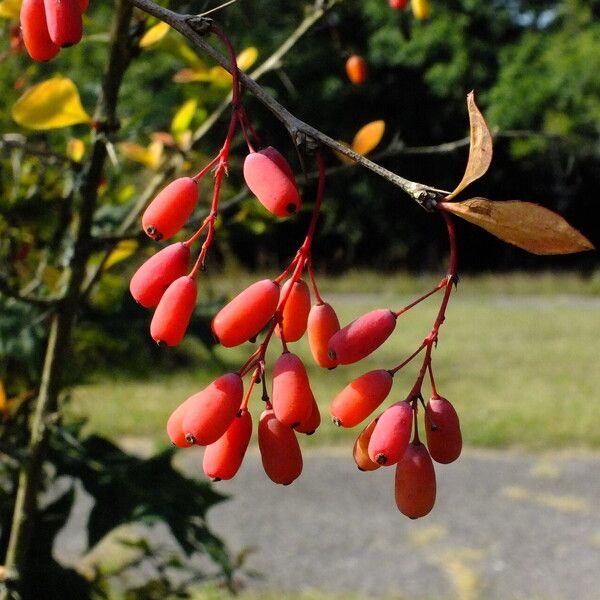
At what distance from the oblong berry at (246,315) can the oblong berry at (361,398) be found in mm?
54

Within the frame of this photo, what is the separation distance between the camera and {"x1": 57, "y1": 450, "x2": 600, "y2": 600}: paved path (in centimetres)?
303

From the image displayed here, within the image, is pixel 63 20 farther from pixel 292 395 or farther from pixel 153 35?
pixel 153 35

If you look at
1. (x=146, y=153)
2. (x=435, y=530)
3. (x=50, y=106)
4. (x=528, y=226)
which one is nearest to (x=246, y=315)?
(x=528, y=226)

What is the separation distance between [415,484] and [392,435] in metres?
0.03

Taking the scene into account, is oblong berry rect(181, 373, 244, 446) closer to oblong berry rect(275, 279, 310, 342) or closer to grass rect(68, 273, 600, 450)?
oblong berry rect(275, 279, 310, 342)

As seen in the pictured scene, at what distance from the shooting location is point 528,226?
0.41m

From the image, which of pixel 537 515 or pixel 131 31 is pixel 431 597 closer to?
pixel 537 515

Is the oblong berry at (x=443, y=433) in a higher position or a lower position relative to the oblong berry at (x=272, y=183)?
lower

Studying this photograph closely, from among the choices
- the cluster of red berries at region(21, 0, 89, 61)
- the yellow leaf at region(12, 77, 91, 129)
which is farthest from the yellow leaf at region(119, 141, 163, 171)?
the cluster of red berries at region(21, 0, 89, 61)

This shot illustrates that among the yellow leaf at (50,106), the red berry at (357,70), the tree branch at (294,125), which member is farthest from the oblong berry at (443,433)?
the red berry at (357,70)

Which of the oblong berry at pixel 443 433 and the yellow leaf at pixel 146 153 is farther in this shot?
the yellow leaf at pixel 146 153

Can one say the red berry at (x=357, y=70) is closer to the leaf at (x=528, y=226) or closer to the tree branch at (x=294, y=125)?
the tree branch at (x=294, y=125)

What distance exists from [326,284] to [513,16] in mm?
4627

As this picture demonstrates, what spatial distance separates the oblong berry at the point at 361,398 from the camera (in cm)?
50
